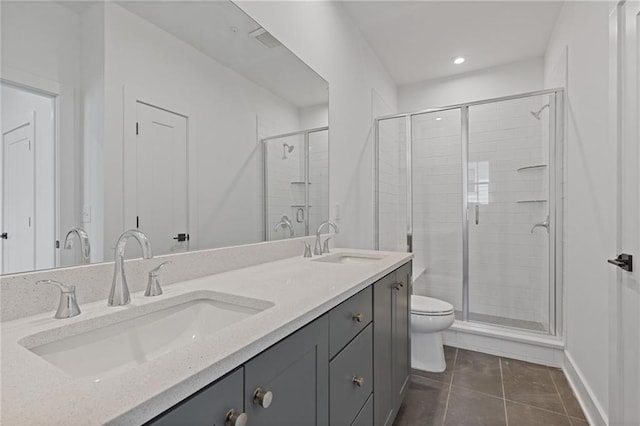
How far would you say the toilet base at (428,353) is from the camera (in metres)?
2.23

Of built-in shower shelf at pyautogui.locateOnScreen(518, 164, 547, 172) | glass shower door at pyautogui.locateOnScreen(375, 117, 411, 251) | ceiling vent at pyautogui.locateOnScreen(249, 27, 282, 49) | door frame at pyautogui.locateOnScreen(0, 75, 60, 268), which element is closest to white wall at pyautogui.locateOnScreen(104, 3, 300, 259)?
door frame at pyautogui.locateOnScreen(0, 75, 60, 268)

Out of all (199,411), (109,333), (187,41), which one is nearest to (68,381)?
(199,411)

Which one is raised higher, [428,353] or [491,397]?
[428,353]

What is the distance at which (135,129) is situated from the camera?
3.32 ft

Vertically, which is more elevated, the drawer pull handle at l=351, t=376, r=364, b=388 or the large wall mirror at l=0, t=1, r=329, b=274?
the large wall mirror at l=0, t=1, r=329, b=274

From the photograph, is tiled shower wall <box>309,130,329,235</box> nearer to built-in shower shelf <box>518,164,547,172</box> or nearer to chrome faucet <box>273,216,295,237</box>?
chrome faucet <box>273,216,295,237</box>

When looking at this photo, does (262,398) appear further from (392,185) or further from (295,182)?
(392,185)

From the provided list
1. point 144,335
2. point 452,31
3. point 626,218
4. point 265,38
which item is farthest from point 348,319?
point 452,31

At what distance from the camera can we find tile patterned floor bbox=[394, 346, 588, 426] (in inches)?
66.7

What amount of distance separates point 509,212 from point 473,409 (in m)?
1.89

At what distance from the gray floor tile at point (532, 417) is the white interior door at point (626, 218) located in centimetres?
42

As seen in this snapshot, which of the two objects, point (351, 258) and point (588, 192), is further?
point (351, 258)

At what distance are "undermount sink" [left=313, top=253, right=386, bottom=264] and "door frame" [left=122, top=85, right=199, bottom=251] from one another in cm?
82

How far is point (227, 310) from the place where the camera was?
37.7 inches
